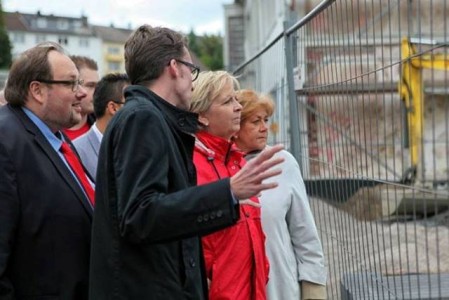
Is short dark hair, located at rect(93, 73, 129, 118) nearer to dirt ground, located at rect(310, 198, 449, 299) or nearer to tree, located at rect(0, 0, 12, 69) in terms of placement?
dirt ground, located at rect(310, 198, 449, 299)

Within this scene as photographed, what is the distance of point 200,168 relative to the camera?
10.8ft

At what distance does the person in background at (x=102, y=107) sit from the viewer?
4.04 m

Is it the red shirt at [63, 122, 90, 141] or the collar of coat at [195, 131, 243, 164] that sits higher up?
the red shirt at [63, 122, 90, 141]

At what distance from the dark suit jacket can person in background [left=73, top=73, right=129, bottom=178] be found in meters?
1.04

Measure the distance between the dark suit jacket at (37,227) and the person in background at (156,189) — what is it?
1.30ft

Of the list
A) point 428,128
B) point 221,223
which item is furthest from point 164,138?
point 428,128

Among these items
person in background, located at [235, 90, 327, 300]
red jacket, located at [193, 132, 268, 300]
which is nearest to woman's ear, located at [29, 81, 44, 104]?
red jacket, located at [193, 132, 268, 300]

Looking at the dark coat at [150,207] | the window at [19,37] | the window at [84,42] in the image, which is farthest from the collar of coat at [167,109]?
the window at [19,37]

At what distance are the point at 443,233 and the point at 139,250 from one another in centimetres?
130

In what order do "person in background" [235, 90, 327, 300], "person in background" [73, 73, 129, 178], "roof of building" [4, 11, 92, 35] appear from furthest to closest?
"roof of building" [4, 11, 92, 35] → "person in background" [73, 73, 129, 178] → "person in background" [235, 90, 327, 300]

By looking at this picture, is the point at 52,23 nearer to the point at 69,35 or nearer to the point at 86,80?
the point at 69,35

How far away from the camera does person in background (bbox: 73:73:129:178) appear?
4.04 m

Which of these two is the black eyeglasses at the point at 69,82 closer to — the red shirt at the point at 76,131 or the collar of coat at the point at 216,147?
the collar of coat at the point at 216,147

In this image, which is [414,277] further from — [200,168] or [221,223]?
[200,168]
